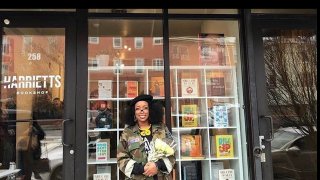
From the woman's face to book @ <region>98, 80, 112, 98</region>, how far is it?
1412 mm

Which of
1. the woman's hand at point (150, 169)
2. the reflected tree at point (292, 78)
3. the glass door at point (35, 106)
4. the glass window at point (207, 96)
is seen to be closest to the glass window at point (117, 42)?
the glass window at point (207, 96)

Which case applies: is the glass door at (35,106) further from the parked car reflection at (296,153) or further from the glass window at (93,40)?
the parked car reflection at (296,153)

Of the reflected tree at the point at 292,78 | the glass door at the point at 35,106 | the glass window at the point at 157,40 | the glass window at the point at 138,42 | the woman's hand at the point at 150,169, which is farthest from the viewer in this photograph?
the glass window at the point at 138,42

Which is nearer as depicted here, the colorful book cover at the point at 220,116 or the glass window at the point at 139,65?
the colorful book cover at the point at 220,116

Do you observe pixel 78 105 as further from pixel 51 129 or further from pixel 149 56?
pixel 149 56

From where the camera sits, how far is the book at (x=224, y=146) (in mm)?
4461

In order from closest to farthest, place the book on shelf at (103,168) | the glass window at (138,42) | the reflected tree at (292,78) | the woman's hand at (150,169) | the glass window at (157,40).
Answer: the woman's hand at (150,169) → the reflected tree at (292,78) → the book on shelf at (103,168) → the glass window at (157,40) → the glass window at (138,42)

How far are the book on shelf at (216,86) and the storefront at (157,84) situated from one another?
0.04 ft

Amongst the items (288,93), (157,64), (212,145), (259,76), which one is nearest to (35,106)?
(157,64)

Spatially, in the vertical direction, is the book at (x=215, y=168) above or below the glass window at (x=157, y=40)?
below

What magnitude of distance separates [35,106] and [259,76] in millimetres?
2549

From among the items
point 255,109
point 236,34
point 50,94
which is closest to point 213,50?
point 236,34

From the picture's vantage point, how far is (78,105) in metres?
3.94

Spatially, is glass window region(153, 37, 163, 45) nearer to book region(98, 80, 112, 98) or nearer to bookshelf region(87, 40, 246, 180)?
bookshelf region(87, 40, 246, 180)
